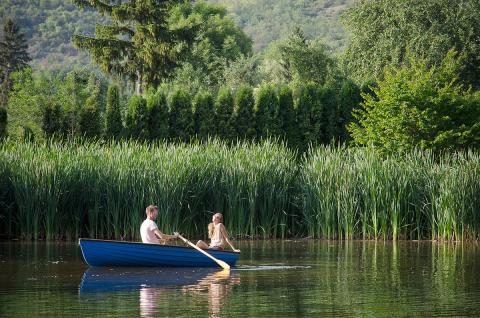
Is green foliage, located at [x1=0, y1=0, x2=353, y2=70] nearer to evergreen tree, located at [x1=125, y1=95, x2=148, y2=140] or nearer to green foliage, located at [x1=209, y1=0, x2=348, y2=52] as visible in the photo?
green foliage, located at [x1=209, y1=0, x2=348, y2=52]

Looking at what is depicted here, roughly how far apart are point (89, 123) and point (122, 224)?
10223mm

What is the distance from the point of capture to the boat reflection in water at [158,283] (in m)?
15.2

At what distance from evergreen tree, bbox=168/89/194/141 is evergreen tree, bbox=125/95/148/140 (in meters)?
0.91

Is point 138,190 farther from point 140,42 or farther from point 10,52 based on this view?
point 10,52

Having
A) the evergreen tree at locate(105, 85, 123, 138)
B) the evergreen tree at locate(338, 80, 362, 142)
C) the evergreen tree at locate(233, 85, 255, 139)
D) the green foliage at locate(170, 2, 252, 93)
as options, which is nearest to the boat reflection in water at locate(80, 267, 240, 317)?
the evergreen tree at locate(105, 85, 123, 138)

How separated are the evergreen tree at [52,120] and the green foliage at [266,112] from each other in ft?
21.6

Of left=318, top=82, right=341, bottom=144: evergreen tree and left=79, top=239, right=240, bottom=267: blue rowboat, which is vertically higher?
left=318, top=82, right=341, bottom=144: evergreen tree

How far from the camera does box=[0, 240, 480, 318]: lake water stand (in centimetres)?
1421

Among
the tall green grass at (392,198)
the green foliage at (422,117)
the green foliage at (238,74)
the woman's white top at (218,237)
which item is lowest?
the woman's white top at (218,237)

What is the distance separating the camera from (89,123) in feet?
116

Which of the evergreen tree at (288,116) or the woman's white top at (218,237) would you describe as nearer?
the woman's white top at (218,237)

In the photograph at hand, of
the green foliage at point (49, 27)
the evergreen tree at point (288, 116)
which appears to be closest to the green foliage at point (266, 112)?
the evergreen tree at point (288, 116)

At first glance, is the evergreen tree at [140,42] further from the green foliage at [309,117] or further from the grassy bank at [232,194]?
the grassy bank at [232,194]

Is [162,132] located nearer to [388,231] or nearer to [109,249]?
[388,231]
